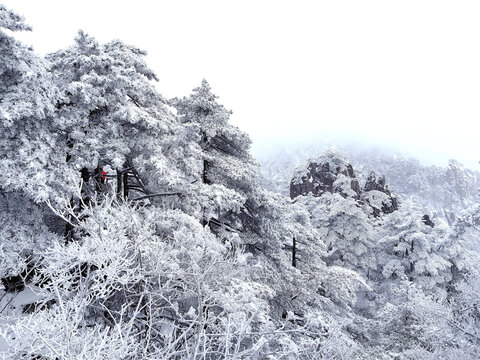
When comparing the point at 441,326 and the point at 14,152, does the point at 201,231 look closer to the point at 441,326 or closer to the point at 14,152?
the point at 14,152

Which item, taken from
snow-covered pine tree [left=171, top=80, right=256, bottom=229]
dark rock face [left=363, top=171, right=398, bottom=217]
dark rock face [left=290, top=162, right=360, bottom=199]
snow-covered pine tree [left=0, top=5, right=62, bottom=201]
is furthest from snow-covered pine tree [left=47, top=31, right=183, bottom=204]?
dark rock face [left=363, top=171, right=398, bottom=217]

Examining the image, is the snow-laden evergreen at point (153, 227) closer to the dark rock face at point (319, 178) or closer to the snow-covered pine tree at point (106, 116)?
the snow-covered pine tree at point (106, 116)

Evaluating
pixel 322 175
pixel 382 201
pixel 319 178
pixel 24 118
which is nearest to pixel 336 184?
pixel 322 175

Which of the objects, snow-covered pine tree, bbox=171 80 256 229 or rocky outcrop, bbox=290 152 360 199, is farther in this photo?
rocky outcrop, bbox=290 152 360 199

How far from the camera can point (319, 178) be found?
34.0 metres

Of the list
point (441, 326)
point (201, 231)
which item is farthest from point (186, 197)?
point (441, 326)

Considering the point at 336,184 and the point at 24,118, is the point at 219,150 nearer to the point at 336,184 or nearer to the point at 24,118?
the point at 24,118

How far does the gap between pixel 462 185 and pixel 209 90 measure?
92.0 meters

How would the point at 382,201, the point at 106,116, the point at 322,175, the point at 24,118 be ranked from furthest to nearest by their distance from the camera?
1. the point at 322,175
2. the point at 382,201
3. the point at 106,116
4. the point at 24,118

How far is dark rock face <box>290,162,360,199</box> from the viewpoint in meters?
33.1

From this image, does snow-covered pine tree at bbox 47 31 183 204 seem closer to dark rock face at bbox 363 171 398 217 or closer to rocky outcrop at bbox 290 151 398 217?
rocky outcrop at bbox 290 151 398 217

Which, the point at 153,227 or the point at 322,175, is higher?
the point at 153,227

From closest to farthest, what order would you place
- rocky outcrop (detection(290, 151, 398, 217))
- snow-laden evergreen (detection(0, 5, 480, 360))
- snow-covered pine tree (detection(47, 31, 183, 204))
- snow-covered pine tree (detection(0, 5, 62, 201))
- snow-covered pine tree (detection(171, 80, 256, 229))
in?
snow-laden evergreen (detection(0, 5, 480, 360)) → snow-covered pine tree (detection(0, 5, 62, 201)) → snow-covered pine tree (detection(47, 31, 183, 204)) → snow-covered pine tree (detection(171, 80, 256, 229)) → rocky outcrop (detection(290, 151, 398, 217))

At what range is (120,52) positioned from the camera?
10.9m
